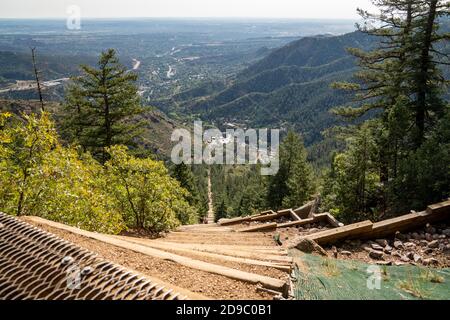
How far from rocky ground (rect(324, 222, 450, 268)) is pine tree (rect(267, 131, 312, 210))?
67.2 ft

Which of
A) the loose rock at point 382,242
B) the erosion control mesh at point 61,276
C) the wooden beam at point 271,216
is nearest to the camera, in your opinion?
the erosion control mesh at point 61,276

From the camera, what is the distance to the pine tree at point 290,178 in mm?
30234

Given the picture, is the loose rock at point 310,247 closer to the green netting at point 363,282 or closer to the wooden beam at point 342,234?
the wooden beam at point 342,234

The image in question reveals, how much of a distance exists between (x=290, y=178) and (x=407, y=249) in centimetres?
2320

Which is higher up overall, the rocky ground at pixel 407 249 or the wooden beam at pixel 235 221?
the rocky ground at pixel 407 249

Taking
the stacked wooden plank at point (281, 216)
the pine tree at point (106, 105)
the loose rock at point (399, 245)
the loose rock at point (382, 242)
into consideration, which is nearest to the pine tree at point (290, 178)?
the stacked wooden plank at point (281, 216)

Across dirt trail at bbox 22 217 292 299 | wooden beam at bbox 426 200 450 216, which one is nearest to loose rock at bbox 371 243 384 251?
wooden beam at bbox 426 200 450 216

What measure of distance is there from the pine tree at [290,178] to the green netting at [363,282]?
75.6 feet

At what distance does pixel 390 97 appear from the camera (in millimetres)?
19500

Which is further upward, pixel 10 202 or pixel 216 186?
pixel 10 202

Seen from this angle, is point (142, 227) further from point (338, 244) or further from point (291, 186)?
point (291, 186)
